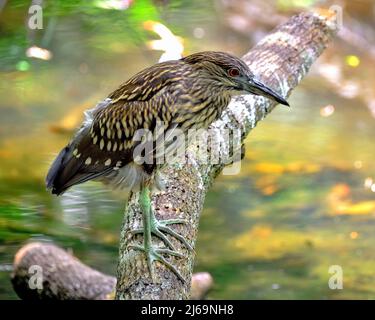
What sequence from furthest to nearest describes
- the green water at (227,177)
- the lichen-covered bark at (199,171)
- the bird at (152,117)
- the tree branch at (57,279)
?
the green water at (227,177) → the tree branch at (57,279) → the bird at (152,117) → the lichen-covered bark at (199,171)

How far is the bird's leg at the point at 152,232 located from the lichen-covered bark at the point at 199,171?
27mm

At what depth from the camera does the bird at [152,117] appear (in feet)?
11.6

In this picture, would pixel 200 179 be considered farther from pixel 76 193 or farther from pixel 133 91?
pixel 76 193

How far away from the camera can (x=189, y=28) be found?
8.89 metres

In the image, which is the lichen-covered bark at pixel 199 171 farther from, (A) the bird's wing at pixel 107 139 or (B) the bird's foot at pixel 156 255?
(A) the bird's wing at pixel 107 139

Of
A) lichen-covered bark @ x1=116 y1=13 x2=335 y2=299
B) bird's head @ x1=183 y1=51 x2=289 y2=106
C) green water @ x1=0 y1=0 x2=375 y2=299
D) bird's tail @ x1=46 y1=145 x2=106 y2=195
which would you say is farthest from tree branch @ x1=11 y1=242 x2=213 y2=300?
bird's head @ x1=183 y1=51 x2=289 y2=106

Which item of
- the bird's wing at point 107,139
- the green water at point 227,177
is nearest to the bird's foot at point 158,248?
the bird's wing at point 107,139

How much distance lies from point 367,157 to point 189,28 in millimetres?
2967

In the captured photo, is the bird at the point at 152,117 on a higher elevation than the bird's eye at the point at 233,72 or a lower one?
lower

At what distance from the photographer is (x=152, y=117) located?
3.53m

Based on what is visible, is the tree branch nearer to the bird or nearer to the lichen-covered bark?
the lichen-covered bark

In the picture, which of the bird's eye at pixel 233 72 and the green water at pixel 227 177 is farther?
the green water at pixel 227 177
